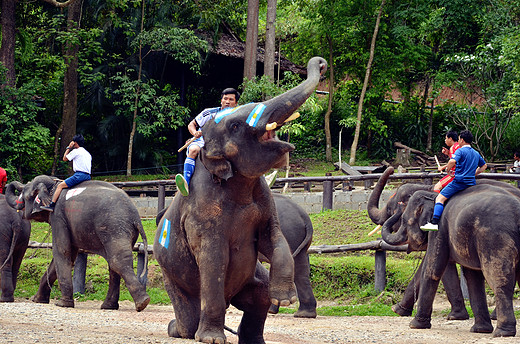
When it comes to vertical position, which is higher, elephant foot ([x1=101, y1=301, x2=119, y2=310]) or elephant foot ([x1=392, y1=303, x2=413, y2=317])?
elephant foot ([x1=392, y1=303, x2=413, y2=317])

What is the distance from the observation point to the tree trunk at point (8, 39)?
64.0 feet

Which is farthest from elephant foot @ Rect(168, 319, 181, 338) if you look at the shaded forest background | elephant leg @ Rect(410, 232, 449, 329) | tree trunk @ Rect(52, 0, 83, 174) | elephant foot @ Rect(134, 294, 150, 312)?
tree trunk @ Rect(52, 0, 83, 174)

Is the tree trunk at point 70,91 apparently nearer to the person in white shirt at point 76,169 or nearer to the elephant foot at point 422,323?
the person in white shirt at point 76,169

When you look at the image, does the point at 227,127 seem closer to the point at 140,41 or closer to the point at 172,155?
the point at 140,41

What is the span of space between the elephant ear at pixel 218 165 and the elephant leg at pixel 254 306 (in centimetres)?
101

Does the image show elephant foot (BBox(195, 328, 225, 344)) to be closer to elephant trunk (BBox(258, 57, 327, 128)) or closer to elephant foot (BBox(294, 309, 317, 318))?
elephant trunk (BBox(258, 57, 327, 128))

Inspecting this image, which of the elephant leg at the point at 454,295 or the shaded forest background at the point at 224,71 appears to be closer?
the elephant leg at the point at 454,295

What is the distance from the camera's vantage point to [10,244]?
463 inches

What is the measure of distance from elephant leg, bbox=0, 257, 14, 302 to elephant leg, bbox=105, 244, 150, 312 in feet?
7.80

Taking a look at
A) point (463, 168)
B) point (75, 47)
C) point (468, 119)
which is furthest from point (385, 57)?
point (463, 168)

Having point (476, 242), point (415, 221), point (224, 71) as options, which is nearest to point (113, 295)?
point (415, 221)

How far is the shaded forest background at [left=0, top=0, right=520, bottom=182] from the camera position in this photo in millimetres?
21172

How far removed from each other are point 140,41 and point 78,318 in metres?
14.7

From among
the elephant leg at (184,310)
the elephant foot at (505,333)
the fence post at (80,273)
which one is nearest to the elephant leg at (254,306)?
the elephant leg at (184,310)
